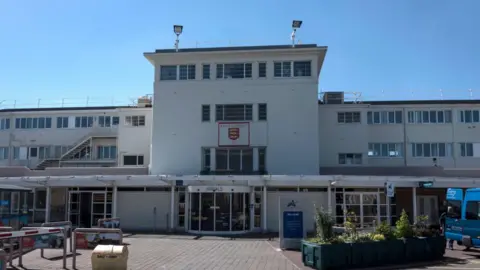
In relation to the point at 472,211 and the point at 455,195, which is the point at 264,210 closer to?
the point at 455,195

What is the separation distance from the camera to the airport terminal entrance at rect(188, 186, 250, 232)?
27844mm

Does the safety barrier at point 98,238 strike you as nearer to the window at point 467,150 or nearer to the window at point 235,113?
the window at point 235,113

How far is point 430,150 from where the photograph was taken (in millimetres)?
37406

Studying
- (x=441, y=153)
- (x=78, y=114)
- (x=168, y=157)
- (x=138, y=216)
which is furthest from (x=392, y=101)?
(x=78, y=114)

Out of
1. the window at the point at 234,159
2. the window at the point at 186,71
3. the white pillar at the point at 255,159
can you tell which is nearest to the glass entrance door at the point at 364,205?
the white pillar at the point at 255,159

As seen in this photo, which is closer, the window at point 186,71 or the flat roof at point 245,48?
the flat roof at point 245,48

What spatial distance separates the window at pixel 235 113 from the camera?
33156mm

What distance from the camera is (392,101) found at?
127ft

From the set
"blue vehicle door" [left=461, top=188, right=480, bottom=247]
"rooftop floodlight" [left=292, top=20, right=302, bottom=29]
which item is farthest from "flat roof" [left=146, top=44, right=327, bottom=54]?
"blue vehicle door" [left=461, top=188, right=480, bottom=247]

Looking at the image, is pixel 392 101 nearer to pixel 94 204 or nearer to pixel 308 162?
pixel 308 162

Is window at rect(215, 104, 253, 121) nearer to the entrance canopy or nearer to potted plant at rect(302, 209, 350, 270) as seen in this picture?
the entrance canopy

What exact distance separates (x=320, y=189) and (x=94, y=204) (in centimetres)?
1391

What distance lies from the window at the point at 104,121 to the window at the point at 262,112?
14.7 meters

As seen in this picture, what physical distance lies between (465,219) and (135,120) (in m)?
25.7
